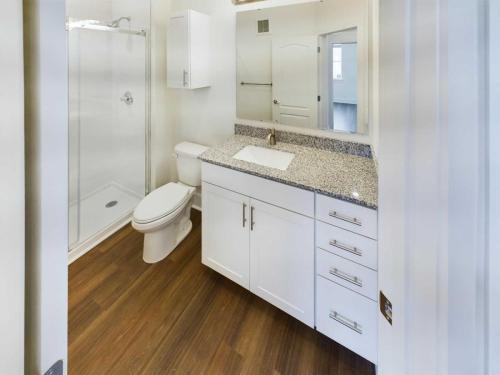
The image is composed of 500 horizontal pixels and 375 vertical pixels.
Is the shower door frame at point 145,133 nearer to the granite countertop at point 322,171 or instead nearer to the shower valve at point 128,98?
the shower valve at point 128,98

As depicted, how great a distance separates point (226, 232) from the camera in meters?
1.81

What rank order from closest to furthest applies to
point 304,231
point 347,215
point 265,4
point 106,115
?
point 347,215
point 304,231
point 265,4
point 106,115

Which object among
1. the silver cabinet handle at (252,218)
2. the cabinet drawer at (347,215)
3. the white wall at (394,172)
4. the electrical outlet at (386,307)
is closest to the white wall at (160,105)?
the silver cabinet handle at (252,218)

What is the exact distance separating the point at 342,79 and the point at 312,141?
0.44 metres

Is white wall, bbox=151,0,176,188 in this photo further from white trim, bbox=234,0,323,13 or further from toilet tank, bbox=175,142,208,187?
white trim, bbox=234,0,323,13

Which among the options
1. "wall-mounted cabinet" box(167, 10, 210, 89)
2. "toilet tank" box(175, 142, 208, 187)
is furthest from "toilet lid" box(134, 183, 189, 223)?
"wall-mounted cabinet" box(167, 10, 210, 89)

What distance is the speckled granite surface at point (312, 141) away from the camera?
6.05 feet

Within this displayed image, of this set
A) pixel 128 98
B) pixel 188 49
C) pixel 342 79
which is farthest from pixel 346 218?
pixel 128 98

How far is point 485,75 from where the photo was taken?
33 centimetres

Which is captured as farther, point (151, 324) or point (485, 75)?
point (151, 324)

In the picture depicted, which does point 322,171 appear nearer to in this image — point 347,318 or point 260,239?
point 260,239

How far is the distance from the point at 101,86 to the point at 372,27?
7.41ft
